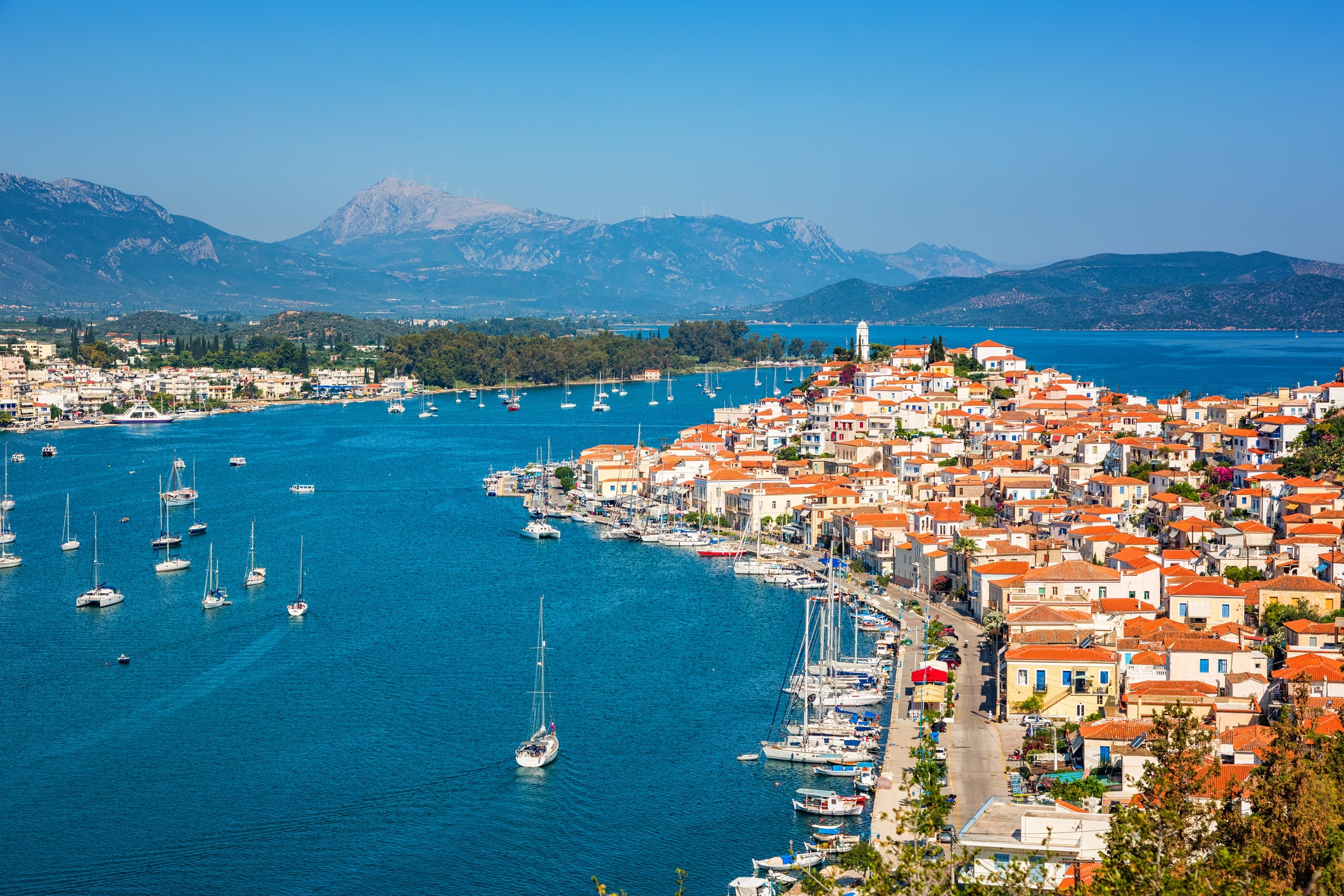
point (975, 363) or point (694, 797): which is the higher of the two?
point (975, 363)

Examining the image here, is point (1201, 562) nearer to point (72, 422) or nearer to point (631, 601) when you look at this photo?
point (631, 601)

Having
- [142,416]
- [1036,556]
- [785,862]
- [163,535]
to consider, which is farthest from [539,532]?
[142,416]

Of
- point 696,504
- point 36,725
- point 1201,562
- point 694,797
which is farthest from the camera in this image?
point 696,504

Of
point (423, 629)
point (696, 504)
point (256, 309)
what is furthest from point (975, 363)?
point (256, 309)

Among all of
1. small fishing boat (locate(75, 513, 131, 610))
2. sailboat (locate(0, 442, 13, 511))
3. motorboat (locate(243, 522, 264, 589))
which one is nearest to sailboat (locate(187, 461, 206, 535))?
motorboat (locate(243, 522, 264, 589))

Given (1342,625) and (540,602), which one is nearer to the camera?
(1342,625)

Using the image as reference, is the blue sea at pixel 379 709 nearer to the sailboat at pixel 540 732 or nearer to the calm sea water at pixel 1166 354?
the sailboat at pixel 540 732

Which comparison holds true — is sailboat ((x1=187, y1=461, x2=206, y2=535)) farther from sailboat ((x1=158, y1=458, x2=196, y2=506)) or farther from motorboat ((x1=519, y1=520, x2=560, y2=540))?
motorboat ((x1=519, y1=520, x2=560, y2=540))

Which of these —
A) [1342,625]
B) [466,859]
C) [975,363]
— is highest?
[975,363]
